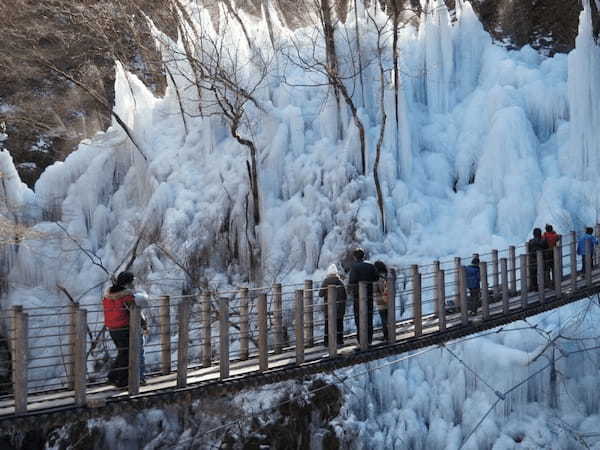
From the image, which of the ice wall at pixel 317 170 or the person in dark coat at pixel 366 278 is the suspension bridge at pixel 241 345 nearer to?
the person in dark coat at pixel 366 278

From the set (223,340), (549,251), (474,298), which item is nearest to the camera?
(223,340)

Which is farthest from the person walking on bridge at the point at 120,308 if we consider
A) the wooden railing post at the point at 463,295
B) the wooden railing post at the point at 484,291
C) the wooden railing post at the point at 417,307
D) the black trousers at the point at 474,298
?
the black trousers at the point at 474,298

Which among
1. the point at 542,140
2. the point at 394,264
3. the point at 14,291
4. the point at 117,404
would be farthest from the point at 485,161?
the point at 117,404

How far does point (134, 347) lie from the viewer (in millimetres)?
5512

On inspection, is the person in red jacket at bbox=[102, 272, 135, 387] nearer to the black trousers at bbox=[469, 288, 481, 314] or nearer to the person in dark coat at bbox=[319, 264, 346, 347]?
the person in dark coat at bbox=[319, 264, 346, 347]

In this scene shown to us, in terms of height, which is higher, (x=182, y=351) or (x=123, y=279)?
(x=123, y=279)

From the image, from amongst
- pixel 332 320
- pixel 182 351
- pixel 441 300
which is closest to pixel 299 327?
pixel 332 320

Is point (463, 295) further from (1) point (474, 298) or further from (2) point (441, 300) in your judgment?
(1) point (474, 298)

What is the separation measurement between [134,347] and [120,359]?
514 millimetres

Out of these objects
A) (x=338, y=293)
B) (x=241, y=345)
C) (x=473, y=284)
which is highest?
(x=338, y=293)

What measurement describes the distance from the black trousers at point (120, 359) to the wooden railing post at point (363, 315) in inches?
91.6

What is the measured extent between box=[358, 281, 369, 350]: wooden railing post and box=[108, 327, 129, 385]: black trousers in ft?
7.64

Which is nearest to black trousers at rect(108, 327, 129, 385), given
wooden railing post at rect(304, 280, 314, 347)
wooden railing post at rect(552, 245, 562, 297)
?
wooden railing post at rect(304, 280, 314, 347)

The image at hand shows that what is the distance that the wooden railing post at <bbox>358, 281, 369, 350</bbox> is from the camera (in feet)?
22.9
